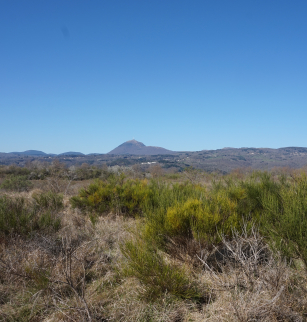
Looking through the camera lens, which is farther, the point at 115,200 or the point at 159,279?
the point at 115,200

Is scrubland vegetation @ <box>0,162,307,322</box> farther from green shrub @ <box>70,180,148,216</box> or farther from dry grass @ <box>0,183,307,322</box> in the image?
green shrub @ <box>70,180,148,216</box>

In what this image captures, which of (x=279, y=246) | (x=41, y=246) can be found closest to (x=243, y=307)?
(x=279, y=246)

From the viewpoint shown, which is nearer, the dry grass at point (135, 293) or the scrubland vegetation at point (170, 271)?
the dry grass at point (135, 293)

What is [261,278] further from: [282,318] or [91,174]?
[91,174]

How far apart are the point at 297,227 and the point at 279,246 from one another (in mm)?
319

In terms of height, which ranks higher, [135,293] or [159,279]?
[159,279]

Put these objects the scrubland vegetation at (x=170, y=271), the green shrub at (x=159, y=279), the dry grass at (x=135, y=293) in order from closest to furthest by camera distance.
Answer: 1. the dry grass at (x=135, y=293)
2. the scrubland vegetation at (x=170, y=271)
3. the green shrub at (x=159, y=279)

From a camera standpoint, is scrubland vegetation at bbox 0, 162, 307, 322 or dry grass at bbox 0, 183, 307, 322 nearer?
dry grass at bbox 0, 183, 307, 322

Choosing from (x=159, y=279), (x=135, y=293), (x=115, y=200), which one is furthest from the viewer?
(x=115, y=200)

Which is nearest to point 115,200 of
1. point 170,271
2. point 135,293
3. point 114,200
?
point 114,200

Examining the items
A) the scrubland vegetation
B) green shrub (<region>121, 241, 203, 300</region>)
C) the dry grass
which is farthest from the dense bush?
green shrub (<region>121, 241, 203, 300</region>)

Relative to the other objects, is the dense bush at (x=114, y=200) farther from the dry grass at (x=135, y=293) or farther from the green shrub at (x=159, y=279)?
the green shrub at (x=159, y=279)

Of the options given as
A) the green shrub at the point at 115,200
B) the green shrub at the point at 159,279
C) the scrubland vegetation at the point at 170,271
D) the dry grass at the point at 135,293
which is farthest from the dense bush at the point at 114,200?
the green shrub at the point at 159,279

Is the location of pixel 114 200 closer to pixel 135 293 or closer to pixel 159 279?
pixel 135 293
